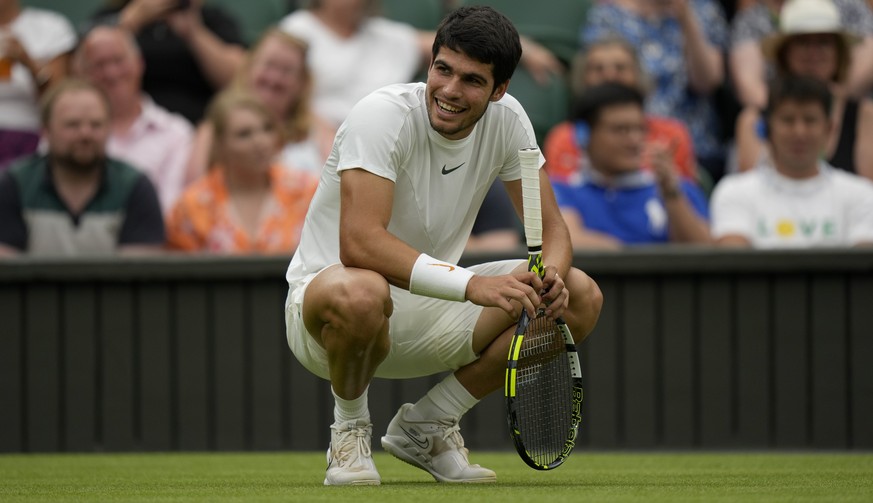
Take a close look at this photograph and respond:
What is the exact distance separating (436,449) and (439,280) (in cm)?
78

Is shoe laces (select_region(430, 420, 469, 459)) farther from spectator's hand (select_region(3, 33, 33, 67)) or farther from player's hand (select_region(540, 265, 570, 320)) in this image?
spectator's hand (select_region(3, 33, 33, 67))

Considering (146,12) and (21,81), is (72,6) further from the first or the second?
(21,81)

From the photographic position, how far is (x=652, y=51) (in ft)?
30.3

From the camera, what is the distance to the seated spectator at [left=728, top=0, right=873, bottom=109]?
9.07 metres

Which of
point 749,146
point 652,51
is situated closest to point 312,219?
point 749,146

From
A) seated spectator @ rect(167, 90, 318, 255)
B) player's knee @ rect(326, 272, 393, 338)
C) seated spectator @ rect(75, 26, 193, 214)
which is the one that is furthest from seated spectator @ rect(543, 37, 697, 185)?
player's knee @ rect(326, 272, 393, 338)

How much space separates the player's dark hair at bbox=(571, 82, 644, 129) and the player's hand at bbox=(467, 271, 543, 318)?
149 inches

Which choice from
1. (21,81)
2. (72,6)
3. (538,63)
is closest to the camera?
(21,81)

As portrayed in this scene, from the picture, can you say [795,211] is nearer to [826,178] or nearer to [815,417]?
[826,178]

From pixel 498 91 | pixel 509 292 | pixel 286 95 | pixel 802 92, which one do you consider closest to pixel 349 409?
pixel 509 292

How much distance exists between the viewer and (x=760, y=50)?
356 inches

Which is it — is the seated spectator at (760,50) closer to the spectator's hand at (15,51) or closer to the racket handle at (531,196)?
the spectator's hand at (15,51)

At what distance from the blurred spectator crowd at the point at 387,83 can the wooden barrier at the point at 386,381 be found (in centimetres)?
41

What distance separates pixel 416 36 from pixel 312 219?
472cm
